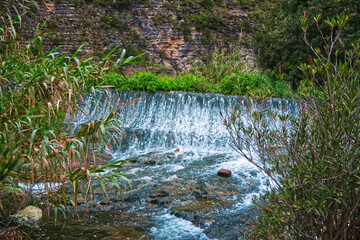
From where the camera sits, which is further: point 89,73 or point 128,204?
point 128,204

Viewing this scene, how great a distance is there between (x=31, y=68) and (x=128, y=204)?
3010 mm

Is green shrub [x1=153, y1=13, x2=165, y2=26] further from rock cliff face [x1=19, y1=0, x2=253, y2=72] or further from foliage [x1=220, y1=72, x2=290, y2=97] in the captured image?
foliage [x1=220, y1=72, x2=290, y2=97]

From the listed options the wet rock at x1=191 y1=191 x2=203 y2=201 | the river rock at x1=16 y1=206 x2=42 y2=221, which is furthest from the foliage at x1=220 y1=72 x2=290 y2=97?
the river rock at x1=16 y1=206 x2=42 y2=221

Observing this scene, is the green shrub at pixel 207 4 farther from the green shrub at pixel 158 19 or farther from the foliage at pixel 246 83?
the foliage at pixel 246 83

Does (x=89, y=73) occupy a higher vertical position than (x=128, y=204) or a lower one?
higher

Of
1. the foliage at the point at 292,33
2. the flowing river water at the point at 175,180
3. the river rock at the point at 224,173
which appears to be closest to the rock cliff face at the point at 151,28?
the foliage at the point at 292,33

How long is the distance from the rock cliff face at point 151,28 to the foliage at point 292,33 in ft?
15.5

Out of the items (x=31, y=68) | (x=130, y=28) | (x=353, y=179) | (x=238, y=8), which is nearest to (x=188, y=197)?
(x=31, y=68)

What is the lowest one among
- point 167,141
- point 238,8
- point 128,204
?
point 167,141

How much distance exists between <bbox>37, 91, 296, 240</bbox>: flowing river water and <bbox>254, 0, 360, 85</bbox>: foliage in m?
2.12

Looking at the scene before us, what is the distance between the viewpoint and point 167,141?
9.52m

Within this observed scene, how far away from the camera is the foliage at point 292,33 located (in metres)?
9.37

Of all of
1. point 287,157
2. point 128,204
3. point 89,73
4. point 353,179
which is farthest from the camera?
point 128,204

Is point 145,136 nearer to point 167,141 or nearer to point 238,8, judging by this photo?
point 167,141
